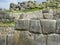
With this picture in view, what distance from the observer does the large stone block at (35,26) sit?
22.4ft

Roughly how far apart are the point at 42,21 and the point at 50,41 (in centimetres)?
77

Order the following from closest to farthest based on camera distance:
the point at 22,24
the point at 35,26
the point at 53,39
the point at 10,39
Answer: the point at 53,39 → the point at 35,26 → the point at 22,24 → the point at 10,39

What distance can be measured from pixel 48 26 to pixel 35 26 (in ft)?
1.55

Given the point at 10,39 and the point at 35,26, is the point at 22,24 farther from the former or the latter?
the point at 10,39

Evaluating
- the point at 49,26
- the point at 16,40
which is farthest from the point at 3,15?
the point at 49,26

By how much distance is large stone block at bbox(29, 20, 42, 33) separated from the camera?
6.82m

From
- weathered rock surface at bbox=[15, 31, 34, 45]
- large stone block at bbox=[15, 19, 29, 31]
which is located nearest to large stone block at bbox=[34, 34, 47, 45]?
weathered rock surface at bbox=[15, 31, 34, 45]

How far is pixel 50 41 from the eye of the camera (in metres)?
6.74

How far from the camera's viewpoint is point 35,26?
684 cm

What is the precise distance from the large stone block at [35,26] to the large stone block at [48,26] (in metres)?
0.15

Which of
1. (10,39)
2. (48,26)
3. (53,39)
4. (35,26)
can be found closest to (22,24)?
(35,26)

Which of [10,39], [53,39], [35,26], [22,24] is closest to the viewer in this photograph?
[53,39]

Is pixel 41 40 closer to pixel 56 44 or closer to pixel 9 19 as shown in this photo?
pixel 56 44

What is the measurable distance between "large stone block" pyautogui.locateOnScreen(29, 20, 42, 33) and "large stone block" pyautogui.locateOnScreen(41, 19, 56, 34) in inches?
5.8
